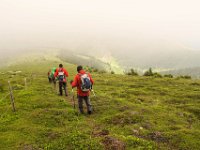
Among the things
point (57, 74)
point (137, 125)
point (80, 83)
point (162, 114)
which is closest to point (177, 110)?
point (162, 114)

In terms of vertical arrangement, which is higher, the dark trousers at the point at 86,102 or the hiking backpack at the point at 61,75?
the hiking backpack at the point at 61,75

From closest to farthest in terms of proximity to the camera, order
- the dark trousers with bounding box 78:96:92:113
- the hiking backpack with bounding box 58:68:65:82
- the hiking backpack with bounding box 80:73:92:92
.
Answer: the hiking backpack with bounding box 80:73:92:92 < the dark trousers with bounding box 78:96:92:113 < the hiking backpack with bounding box 58:68:65:82

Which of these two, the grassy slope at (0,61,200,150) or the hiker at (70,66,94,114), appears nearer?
the grassy slope at (0,61,200,150)

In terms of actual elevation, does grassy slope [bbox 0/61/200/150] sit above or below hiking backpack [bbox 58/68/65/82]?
below

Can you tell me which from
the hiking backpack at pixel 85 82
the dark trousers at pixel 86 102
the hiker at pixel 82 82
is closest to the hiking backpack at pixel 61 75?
the dark trousers at pixel 86 102

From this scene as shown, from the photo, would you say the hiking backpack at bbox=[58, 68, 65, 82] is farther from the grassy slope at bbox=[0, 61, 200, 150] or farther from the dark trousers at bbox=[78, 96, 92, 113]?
the dark trousers at bbox=[78, 96, 92, 113]

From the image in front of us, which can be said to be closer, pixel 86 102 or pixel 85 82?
pixel 85 82

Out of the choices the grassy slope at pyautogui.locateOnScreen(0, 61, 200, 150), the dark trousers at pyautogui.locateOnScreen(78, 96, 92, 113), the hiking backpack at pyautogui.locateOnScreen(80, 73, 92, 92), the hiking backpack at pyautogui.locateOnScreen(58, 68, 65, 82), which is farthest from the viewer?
the hiking backpack at pyautogui.locateOnScreen(58, 68, 65, 82)

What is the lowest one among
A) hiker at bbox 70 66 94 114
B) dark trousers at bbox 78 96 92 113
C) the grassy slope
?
the grassy slope

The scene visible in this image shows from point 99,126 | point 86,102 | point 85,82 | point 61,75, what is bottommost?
point 99,126

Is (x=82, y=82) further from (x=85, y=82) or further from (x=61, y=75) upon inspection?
(x=61, y=75)

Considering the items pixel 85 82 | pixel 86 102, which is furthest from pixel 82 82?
pixel 86 102

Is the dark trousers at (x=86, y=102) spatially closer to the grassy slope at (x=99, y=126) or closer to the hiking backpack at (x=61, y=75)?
the grassy slope at (x=99, y=126)

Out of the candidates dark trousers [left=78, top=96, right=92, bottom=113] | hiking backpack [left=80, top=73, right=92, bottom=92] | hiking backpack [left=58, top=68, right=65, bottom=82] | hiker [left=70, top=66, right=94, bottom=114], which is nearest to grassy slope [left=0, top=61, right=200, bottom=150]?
dark trousers [left=78, top=96, right=92, bottom=113]
